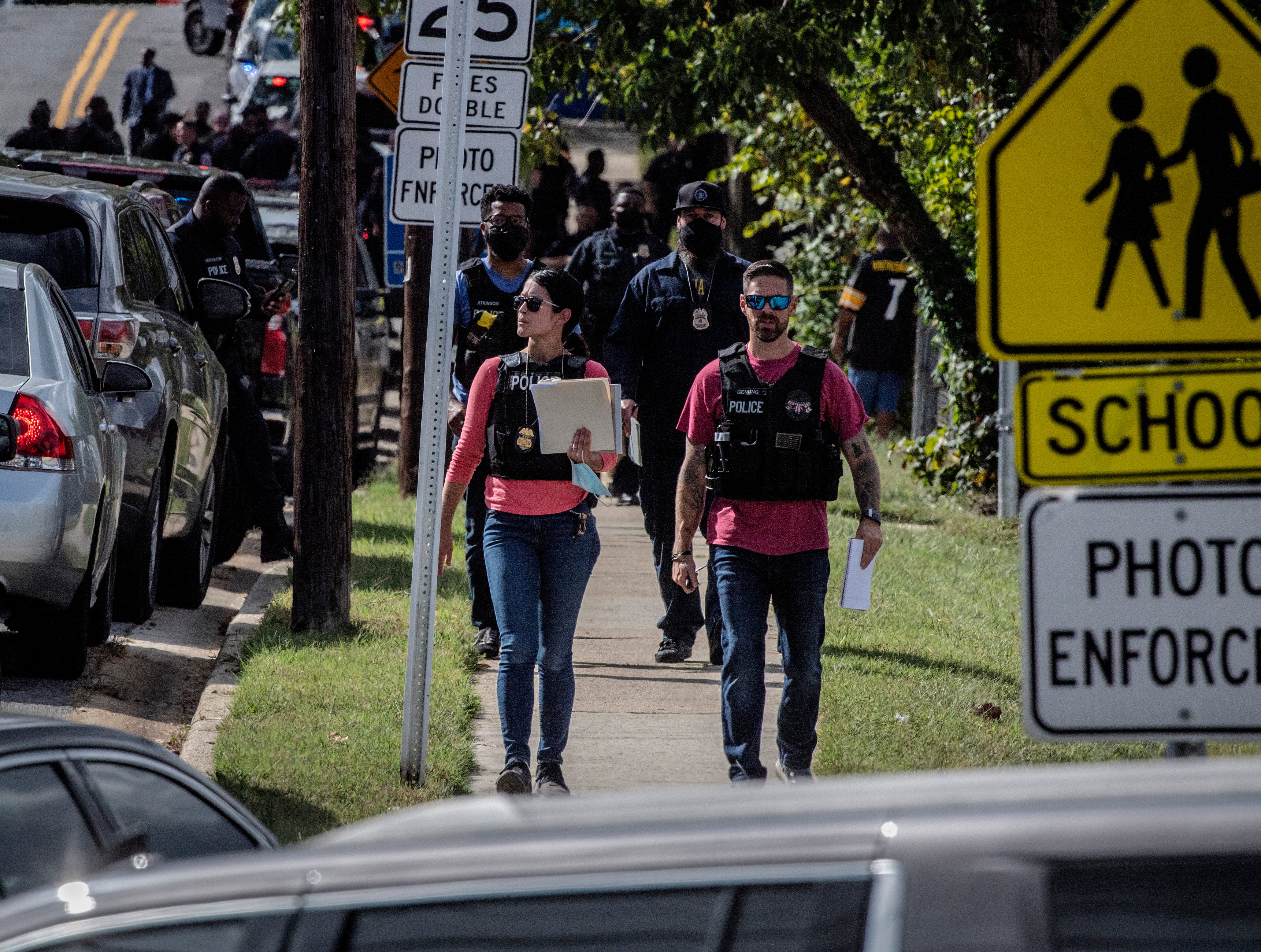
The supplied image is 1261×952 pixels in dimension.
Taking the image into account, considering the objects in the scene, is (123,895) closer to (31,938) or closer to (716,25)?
(31,938)

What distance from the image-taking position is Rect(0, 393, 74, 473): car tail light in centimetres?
703

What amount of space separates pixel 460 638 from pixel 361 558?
2.28 m

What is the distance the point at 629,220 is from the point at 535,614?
516 centimetres

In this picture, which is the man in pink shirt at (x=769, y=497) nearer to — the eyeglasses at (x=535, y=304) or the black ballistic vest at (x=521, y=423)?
the black ballistic vest at (x=521, y=423)

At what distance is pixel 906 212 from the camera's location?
1342 cm

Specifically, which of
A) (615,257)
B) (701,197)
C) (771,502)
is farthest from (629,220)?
(771,502)

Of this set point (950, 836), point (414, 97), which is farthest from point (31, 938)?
point (414, 97)

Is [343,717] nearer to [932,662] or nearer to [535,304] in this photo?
[535,304]

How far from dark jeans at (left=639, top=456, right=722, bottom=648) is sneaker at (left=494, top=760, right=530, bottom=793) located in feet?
7.11

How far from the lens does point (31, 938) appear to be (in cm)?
228

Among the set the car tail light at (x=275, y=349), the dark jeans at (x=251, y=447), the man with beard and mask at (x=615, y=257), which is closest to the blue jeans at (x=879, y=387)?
the man with beard and mask at (x=615, y=257)

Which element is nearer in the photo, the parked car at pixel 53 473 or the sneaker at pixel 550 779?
the sneaker at pixel 550 779

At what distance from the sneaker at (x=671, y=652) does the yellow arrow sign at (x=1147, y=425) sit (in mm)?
5411

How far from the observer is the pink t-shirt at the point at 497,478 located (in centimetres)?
647
